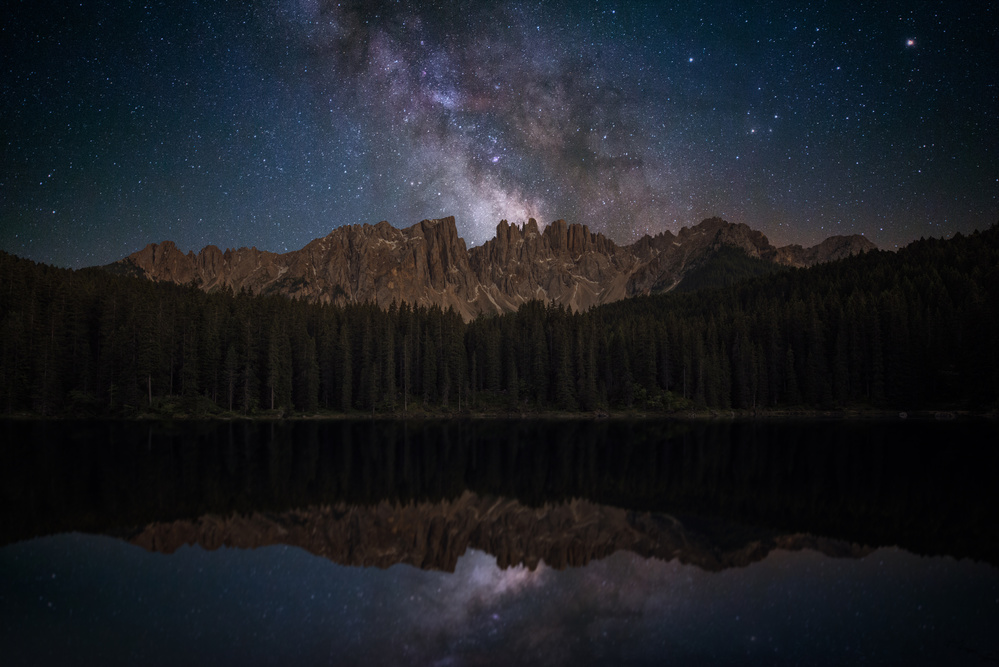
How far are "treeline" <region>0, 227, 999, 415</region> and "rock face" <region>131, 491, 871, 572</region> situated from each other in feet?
237

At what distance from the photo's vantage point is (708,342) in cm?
11312

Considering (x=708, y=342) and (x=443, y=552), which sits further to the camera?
(x=708, y=342)

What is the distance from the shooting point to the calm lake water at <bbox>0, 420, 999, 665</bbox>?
440 inches

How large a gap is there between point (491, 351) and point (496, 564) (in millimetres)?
96284

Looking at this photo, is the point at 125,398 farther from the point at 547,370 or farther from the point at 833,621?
the point at 833,621

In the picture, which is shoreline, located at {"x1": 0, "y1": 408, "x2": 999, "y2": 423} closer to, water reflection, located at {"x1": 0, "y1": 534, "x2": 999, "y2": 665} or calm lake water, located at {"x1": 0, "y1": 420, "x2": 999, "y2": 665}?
calm lake water, located at {"x1": 0, "y1": 420, "x2": 999, "y2": 665}

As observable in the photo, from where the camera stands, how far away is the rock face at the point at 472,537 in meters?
17.2

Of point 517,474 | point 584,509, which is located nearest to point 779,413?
point 517,474

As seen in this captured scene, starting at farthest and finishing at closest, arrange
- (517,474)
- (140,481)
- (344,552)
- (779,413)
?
(779,413) < (517,474) < (140,481) < (344,552)

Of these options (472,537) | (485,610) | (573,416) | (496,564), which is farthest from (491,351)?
(485,610)

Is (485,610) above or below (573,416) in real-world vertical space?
above

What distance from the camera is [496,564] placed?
16.5 metres

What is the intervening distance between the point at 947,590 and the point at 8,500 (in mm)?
32209

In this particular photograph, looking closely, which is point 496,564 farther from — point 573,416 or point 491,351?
point 491,351
